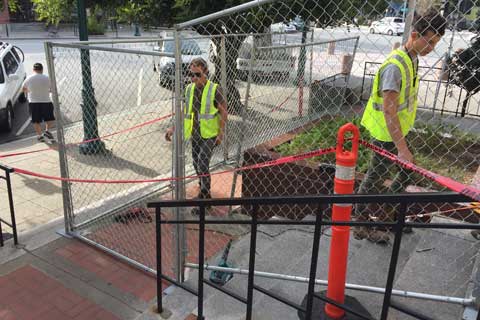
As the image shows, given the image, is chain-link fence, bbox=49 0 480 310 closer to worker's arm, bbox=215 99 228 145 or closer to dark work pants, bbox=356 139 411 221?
dark work pants, bbox=356 139 411 221

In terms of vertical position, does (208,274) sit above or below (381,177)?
below

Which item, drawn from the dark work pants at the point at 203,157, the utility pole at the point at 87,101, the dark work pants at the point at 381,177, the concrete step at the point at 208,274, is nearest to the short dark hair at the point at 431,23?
the dark work pants at the point at 381,177

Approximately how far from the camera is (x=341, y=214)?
93.9 inches

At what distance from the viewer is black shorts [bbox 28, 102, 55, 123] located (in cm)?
862

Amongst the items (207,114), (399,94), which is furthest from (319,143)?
(399,94)

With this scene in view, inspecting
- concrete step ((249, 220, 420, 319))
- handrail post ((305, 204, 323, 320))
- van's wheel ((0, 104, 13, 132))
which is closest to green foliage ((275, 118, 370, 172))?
concrete step ((249, 220, 420, 319))

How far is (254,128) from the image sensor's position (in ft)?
21.8

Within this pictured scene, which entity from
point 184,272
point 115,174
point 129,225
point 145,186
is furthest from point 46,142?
point 184,272

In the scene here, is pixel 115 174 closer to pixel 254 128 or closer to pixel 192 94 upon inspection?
pixel 254 128

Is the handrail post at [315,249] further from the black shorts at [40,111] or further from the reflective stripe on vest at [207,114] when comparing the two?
the black shorts at [40,111]

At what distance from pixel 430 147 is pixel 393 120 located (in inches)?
120

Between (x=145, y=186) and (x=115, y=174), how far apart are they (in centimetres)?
103

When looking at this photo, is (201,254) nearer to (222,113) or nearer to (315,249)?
(315,249)

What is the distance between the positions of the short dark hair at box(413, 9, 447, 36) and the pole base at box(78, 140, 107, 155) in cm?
622
